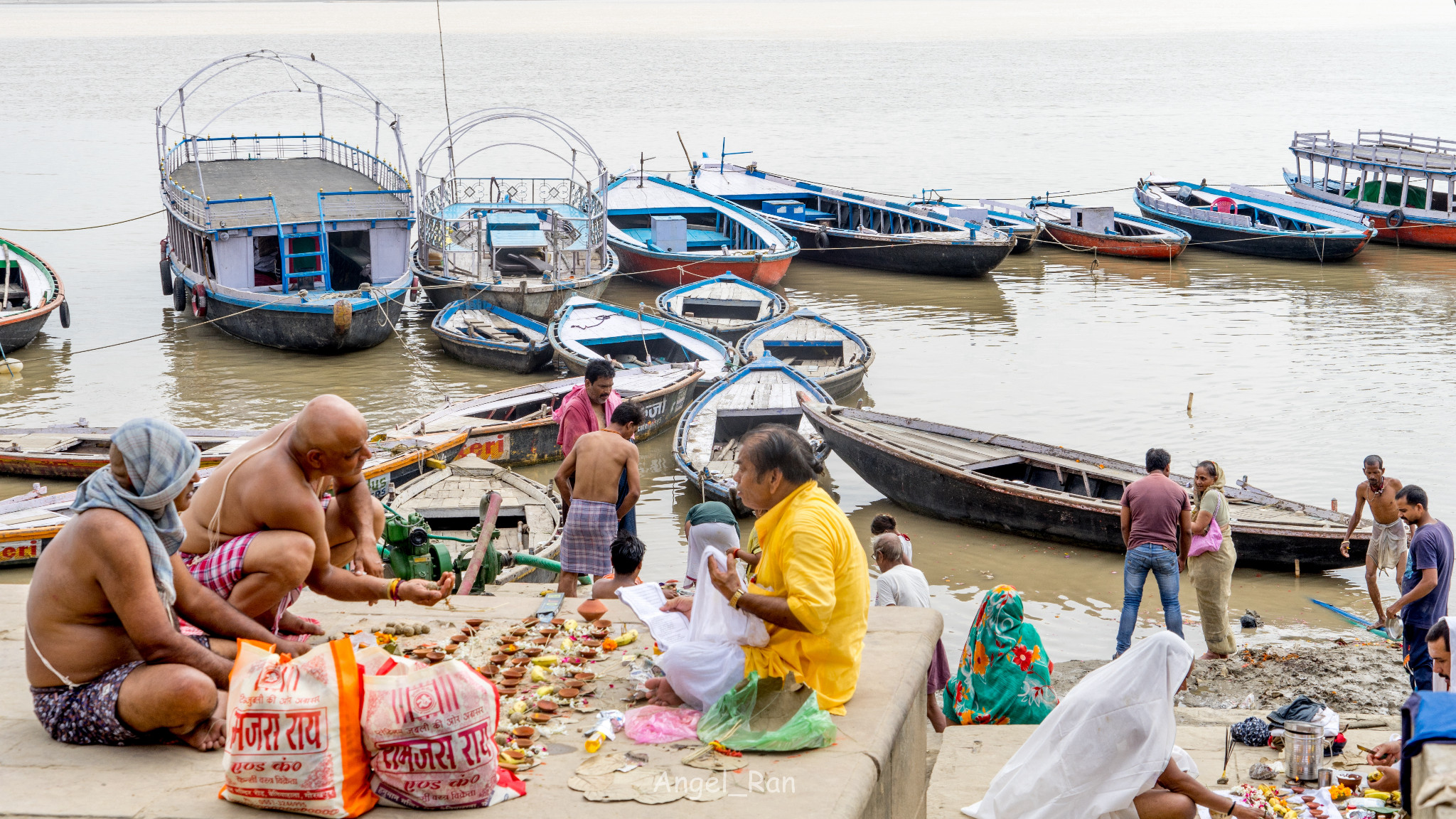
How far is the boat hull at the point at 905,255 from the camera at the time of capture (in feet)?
76.7

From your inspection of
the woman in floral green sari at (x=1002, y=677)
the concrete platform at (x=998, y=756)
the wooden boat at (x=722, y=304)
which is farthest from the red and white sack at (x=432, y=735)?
the wooden boat at (x=722, y=304)

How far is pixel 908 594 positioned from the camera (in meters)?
6.23

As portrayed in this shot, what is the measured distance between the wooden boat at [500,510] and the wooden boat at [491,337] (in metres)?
5.87

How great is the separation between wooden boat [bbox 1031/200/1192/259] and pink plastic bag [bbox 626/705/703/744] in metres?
23.4

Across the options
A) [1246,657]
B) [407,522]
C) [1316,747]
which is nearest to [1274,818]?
[1316,747]

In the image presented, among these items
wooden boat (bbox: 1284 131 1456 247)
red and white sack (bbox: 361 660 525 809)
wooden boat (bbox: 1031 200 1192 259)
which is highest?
wooden boat (bbox: 1284 131 1456 247)

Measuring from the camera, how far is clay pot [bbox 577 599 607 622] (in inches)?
207

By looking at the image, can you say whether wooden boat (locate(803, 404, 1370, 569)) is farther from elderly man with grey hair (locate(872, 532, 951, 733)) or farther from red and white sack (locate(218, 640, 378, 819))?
red and white sack (locate(218, 640, 378, 819))

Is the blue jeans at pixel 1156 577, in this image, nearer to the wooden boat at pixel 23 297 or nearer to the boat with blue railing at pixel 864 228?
the boat with blue railing at pixel 864 228

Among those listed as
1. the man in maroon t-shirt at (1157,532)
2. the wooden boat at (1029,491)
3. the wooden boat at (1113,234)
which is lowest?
the wooden boat at (1029,491)

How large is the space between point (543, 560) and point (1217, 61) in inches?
4556

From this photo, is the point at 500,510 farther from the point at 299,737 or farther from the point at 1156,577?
the point at 299,737

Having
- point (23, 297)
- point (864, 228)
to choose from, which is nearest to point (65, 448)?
point (23, 297)

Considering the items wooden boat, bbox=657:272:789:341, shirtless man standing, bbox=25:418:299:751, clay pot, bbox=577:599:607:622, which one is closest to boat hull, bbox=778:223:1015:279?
wooden boat, bbox=657:272:789:341
